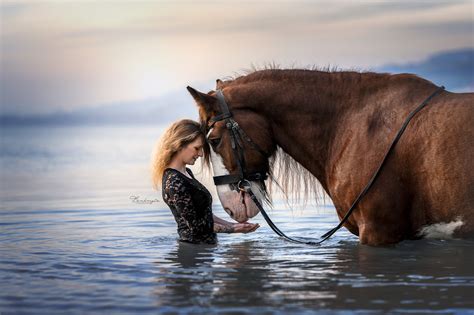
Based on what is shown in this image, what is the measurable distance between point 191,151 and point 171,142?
0.21m

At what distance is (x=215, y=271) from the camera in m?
5.84

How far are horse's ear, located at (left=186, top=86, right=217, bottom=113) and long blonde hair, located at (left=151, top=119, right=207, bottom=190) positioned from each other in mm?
342

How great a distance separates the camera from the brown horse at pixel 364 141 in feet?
19.1

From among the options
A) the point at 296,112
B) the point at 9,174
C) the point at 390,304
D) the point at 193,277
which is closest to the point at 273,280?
the point at 193,277

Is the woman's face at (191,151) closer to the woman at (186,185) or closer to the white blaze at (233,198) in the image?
the woman at (186,185)

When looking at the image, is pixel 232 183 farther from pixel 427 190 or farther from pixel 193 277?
pixel 427 190

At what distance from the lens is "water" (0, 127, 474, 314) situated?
189 inches

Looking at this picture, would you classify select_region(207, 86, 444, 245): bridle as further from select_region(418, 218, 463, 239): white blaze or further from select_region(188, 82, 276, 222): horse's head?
select_region(418, 218, 463, 239): white blaze

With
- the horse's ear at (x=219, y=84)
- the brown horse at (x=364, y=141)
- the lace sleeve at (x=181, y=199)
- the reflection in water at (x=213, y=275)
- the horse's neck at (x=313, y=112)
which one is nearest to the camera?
the reflection in water at (x=213, y=275)

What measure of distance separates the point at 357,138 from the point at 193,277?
5.26 ft

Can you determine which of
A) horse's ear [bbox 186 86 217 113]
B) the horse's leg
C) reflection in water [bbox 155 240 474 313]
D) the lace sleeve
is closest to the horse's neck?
horse's ear [bbox 186 86 217 113]

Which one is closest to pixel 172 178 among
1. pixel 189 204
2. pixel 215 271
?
pixel 189 204

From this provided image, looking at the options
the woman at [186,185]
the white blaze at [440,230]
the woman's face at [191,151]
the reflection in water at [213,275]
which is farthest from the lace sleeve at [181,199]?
the white blaze at [440,230]

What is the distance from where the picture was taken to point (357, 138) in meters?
6.11
